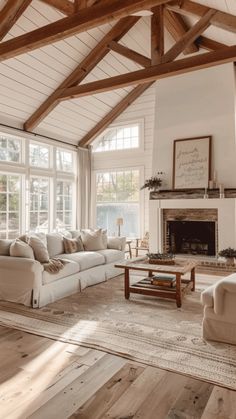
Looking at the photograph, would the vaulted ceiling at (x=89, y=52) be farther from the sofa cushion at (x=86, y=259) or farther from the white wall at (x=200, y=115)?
the sofa cushion at (x=86, y=259)

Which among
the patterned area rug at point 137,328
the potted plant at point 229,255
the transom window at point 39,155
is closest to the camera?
the patterned area rug at point 137,328

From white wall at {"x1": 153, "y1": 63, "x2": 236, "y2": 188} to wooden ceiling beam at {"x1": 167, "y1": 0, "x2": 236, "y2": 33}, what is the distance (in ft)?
5.05

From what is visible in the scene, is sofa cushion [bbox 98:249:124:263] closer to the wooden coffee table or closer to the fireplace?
the wooden coffee table

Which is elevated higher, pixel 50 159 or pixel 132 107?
pixel 132 107

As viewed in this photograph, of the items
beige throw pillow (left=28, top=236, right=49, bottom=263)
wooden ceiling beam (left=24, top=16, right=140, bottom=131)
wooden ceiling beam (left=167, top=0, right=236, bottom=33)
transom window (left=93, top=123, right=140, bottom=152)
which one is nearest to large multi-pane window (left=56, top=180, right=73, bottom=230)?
transom window (left=93, top=123, right=140, bottom=152)

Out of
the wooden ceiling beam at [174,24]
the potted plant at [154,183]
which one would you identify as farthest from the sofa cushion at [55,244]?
the wooden ceiling beam at [174,24]

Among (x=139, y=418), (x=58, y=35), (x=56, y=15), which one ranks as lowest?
(x=139, y=418)

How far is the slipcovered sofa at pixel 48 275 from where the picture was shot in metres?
3.75

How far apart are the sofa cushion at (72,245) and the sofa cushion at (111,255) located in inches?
13.7

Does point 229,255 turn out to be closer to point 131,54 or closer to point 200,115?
point 200,115

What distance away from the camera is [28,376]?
2.26 meters

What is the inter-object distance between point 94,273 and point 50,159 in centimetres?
372

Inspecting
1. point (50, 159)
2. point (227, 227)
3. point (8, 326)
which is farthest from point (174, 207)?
point (8, 326)

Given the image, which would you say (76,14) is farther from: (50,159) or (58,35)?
(50,159)
